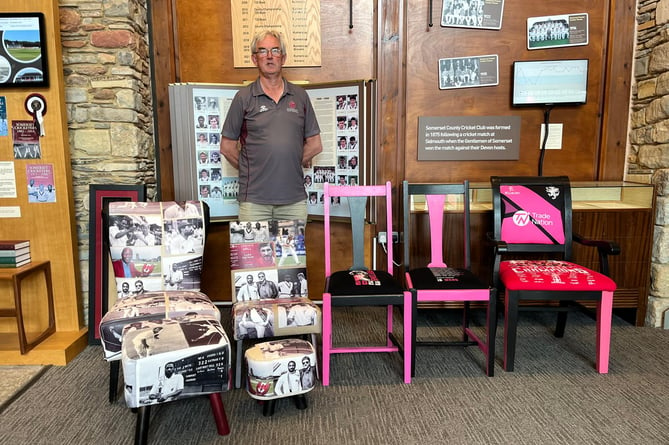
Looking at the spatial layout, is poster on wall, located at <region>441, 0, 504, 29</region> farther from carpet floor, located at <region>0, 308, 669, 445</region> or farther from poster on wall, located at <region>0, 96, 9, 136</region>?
poster on wall, located at <region>0, 96, 9, 136</region>

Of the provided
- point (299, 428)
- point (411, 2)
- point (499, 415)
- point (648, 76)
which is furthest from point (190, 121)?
point (648, 76)

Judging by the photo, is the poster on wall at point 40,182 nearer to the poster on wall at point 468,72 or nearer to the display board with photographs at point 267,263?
the display board with photographs at point 267,263

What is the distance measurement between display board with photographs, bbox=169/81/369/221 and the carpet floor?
1.27 m

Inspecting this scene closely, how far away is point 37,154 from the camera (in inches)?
108

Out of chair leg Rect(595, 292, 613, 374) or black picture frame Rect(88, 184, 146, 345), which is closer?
chair leg Rect(595, 292, 613, 374)

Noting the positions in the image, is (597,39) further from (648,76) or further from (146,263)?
(146,263)

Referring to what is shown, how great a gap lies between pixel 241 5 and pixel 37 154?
66.6 inches

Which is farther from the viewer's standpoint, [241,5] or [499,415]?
[241,5]

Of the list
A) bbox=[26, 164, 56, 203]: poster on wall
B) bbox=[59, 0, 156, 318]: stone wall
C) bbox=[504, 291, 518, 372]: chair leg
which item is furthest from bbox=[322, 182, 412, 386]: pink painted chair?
bbox=[26, 164, 56, 203]: poster on wall

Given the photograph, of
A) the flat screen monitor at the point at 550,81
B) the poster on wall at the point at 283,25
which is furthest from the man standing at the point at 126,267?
the flat screen monitor at the point at 550,81

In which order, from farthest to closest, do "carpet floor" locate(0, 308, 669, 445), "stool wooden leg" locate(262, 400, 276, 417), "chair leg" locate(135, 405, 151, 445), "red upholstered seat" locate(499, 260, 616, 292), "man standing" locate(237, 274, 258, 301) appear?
1. "man standing" locate(237, 274, 258, 301)
2. "red upholstered seat" locate(499, 260, 616, 292)
3. "stool wooden leg" locate(262, 400, 276, 417)
4. "carpet floor" locate(0, 308, 669, 445)
5. "chair leg" locate(135, 405, 151, 445)

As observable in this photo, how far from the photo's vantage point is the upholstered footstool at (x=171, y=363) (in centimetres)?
165

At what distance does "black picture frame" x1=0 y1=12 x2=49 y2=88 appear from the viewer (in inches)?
103

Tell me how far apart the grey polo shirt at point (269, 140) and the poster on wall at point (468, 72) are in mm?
1143
